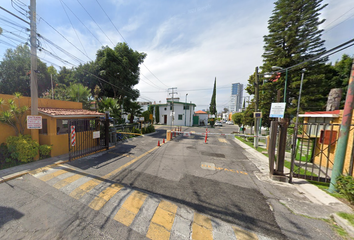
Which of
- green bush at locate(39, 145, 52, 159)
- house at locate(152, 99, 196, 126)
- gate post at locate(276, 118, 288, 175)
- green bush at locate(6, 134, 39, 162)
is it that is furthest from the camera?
house at locate(152, 99, 196, 126)

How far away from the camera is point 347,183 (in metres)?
3.78

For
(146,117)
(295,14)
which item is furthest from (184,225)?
(295,14)

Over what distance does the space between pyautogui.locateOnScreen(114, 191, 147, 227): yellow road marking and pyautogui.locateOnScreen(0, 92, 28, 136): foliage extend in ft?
24.4

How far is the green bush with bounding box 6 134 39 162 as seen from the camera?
606 cm

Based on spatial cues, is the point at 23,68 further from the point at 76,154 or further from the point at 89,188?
the point at 89,188

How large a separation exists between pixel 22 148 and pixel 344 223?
38.3 ft

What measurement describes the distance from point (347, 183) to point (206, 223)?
4.45m

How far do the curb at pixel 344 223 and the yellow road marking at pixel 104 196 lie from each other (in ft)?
19.0

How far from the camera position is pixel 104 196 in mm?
3885

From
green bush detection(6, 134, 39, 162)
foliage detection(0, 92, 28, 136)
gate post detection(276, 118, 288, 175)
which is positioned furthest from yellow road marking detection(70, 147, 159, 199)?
gate post detection(276, 118, 288, 175)

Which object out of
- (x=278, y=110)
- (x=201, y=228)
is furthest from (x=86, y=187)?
(x=278, y=110)

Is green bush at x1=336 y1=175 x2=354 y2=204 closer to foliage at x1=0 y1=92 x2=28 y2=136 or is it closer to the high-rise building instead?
→ foliage at x1=0 y1=92 x2=28 y2=136

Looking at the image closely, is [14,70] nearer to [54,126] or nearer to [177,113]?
[54,126]

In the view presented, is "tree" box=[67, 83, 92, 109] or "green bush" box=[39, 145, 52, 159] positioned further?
"tree" box=[67, 83, 92, 109]
